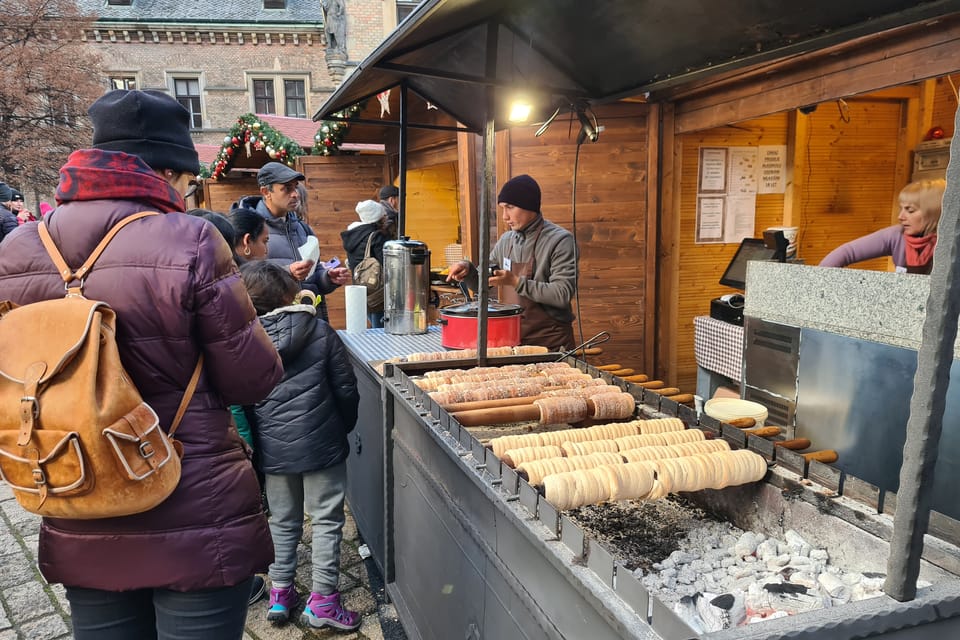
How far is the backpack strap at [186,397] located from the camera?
5.28 feet

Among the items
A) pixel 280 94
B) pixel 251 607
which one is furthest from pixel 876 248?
pixel 280 94

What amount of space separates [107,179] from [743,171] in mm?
6197

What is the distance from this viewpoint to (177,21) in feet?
81.5

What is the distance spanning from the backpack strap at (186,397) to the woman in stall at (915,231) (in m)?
3.65

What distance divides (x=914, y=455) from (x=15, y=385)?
1.82 meters

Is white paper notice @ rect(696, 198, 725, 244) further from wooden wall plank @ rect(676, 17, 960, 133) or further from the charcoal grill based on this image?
the charcoal grill

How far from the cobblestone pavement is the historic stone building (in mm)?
23285

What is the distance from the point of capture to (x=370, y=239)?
6.61m

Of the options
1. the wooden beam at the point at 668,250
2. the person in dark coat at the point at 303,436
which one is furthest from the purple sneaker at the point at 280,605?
the wooden beam at the point at 668,250

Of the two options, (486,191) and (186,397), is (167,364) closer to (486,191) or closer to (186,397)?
(186,397)

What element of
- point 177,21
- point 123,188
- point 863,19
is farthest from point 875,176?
point 177,21

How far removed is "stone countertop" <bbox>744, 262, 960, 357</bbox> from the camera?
8.46ft

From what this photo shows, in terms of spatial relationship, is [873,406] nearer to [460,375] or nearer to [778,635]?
[460,375]

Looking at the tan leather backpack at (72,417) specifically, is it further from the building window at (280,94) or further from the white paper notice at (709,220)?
the building window at (280,94)
